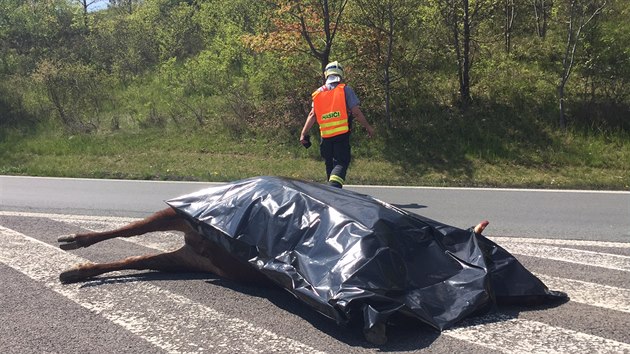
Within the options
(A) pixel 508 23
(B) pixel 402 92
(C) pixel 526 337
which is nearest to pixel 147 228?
(C) pixel 526 337

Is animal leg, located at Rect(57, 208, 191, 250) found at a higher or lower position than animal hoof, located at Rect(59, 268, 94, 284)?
higher

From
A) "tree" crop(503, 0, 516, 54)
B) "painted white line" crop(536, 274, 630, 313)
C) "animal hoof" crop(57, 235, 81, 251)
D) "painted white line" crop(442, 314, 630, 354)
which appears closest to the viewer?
"painted white line" crop(442, 314, 630, 354)

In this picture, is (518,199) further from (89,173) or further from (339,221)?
(89,173)

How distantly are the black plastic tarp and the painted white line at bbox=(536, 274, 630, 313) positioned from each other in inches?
9.4

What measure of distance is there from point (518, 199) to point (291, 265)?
655 cm

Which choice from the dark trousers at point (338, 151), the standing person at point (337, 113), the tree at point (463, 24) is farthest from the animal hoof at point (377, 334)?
the tree at point (463, 24)

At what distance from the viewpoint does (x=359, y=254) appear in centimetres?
405

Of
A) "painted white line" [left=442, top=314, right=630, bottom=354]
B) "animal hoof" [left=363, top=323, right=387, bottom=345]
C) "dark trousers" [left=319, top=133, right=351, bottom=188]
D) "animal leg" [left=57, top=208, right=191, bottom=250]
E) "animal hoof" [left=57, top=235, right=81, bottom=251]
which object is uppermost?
"dark trousers" [left=319, top=133, right=351, bottom=188]

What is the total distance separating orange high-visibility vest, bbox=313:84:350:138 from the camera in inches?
310

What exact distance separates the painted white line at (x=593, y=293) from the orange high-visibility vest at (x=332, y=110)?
11.5 feet

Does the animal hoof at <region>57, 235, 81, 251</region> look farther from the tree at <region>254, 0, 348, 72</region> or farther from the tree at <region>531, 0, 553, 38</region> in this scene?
the tree at <region>531, 0, 553, 38</region>

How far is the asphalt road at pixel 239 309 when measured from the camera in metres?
3.88

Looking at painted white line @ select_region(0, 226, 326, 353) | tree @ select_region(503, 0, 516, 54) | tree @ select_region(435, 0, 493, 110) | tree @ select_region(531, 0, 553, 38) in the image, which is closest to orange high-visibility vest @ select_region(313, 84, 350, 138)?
painted white line @ select_region(0, 226, 326, 353)

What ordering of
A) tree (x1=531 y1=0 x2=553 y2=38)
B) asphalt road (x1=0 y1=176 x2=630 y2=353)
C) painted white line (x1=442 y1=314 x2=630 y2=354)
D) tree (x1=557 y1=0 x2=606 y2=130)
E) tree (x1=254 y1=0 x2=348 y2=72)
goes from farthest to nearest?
1. tree (x1=531 y1=0 x2=553 y2=38)
2. tree (x1=254 y1=0 x2=348 y2=72)
3. tree (x1=557 y1=0 x2=606 y2=130)
4. asphalt road (x1=0 y1=176 x2=630 y2=353)
5. painted white line (x1=442 y1=314 x2=630 y2=354)
